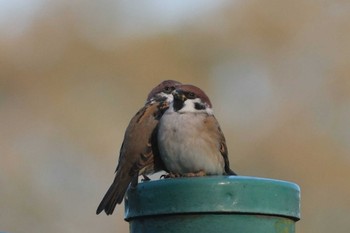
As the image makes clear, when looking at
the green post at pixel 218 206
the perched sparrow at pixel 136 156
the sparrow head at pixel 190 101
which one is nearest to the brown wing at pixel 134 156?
the perched sparrow at pixel 136 156

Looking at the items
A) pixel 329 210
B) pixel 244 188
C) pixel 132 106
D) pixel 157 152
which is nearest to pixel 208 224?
pixel 244 188

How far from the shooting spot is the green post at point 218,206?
9.33 ft

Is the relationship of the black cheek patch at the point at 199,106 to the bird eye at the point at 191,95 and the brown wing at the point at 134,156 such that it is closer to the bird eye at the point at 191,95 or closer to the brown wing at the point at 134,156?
the bird eye at the point at 191,95

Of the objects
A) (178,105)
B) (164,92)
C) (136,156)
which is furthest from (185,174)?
(164,92)

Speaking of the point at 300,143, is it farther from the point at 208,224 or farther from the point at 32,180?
the point at 208,224

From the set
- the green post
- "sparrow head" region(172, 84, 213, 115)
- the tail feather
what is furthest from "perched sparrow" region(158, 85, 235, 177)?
the green post

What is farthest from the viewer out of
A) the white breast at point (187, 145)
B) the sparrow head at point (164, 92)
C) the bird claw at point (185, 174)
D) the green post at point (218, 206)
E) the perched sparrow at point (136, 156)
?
the sparrow head at point (164, 92)

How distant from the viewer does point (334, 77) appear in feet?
32.1

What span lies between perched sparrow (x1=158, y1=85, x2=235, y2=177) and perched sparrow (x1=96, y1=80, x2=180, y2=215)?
1.8 inches

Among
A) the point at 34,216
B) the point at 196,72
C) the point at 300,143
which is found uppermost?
the point at 196,72

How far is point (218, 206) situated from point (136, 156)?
1432 mm

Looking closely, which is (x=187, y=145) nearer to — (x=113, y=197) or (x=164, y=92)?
(x=113, y=197)

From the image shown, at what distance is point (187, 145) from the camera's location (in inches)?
171

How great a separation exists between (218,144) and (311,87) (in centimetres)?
520
